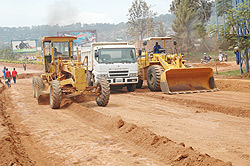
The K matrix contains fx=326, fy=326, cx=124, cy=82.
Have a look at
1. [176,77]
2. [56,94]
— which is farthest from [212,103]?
[56,94]

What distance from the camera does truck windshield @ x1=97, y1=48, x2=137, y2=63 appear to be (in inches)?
630

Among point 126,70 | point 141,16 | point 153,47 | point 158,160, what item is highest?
point 141,16

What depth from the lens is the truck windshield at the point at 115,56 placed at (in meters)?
16.0

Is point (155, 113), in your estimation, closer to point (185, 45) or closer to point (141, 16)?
point (185, 45)

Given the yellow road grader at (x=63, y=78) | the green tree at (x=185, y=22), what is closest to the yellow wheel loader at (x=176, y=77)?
the yellow road grader at (x=63, y=78)

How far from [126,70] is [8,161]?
10.7 m

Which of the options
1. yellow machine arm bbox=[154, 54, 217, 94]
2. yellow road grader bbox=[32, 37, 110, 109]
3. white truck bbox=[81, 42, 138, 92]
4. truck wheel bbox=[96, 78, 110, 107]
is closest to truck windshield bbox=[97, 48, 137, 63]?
white truck bbox=[81, 42, 138, 92]

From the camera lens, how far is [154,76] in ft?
53.4

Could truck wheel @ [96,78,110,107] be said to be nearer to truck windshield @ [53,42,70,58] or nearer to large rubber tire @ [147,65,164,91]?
truck windshield @ [53,42,70,58]

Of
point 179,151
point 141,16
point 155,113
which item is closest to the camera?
point 179,151

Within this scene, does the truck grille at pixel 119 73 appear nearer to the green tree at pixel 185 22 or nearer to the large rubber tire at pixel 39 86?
the large rubber tire at pixel 39 86

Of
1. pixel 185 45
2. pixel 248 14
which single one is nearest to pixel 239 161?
pixel 248 14

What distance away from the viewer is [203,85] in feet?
51.6

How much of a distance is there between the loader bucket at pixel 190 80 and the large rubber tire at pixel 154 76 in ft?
2.20
